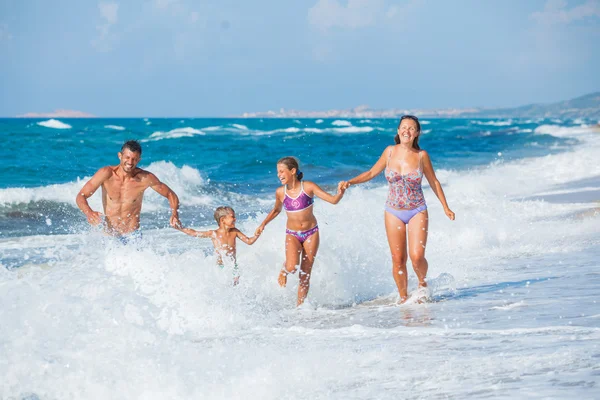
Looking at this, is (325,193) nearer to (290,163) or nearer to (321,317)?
(290,163)

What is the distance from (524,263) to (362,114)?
601 ft

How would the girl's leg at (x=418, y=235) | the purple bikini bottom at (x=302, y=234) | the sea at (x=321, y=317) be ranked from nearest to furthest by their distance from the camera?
the sea at (x=321, y=317) → the girl's leg at (x=418, y=235) → the purple bikini bottom at (x=302, y=234)

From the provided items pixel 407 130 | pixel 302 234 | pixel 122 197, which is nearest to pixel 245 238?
pixel 302 234

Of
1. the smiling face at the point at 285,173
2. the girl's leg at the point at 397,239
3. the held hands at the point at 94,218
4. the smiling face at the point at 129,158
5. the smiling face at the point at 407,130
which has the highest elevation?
the smiling face at the point at 407,130

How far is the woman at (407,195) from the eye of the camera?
624 cm

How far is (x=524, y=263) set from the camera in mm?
8047

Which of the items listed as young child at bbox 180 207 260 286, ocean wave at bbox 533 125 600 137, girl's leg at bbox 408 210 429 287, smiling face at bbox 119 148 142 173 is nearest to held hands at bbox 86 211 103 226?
smiling face at bbox 119 148 142 173

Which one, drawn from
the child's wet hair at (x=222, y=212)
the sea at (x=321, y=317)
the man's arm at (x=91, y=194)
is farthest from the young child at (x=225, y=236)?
the man's arm at (x=91, y=194)

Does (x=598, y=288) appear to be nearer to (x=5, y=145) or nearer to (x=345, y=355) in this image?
(x=345, y=355)

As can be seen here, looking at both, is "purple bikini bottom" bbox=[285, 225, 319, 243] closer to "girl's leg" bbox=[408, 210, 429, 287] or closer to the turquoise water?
"girl's leg" bbox=[408, 210, 429, 287]

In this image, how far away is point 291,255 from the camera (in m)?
6.87

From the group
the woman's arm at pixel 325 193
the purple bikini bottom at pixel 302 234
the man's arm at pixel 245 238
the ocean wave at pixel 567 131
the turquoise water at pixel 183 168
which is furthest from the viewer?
the ocean wave at pixel 567 131

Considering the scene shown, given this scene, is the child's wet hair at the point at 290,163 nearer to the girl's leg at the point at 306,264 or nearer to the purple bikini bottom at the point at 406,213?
the girl's leg at the point at 306,264

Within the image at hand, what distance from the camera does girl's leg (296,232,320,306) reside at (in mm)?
6840
